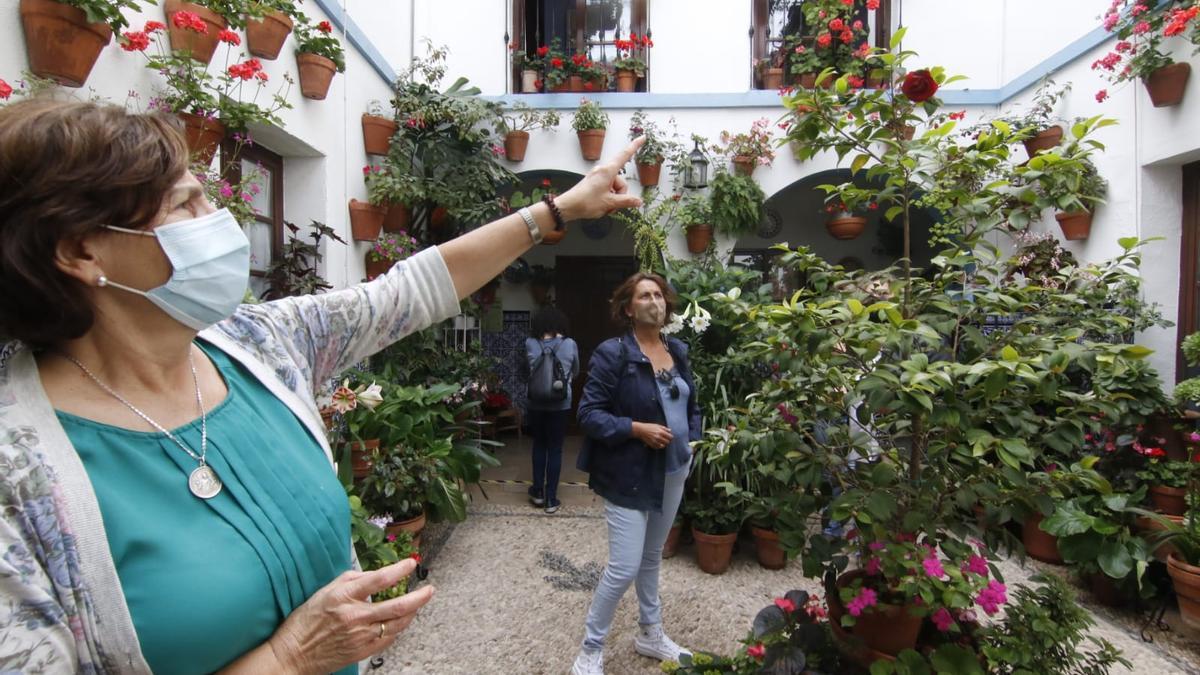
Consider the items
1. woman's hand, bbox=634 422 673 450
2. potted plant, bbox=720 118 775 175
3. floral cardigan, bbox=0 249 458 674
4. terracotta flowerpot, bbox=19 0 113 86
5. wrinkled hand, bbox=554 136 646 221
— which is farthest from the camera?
potted plant, bbox=720 118 775 175

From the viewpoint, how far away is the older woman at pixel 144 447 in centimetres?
75

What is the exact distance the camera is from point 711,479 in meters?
4.23

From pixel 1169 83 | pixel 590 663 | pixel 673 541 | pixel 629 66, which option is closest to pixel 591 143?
pixel 629 66

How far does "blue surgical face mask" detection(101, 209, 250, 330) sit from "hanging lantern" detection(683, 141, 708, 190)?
479cm

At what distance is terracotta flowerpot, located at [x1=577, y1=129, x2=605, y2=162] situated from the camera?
5.53 m

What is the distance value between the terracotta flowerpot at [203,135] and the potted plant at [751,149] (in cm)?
402

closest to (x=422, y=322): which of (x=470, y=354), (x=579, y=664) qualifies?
(x=579, y=664)

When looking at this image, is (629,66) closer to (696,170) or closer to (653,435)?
(696,170)

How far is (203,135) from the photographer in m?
2.81

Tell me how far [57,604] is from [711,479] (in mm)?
3850

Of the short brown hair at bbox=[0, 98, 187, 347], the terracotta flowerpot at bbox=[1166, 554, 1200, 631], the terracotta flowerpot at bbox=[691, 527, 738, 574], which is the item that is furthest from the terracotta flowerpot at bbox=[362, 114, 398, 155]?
the terracotta flowerpot at bbox=[1166, 554, 1200, 631]

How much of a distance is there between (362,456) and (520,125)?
11.5ft

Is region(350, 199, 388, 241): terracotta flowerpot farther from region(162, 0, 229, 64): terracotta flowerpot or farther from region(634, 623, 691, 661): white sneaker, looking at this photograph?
region(634, 623, 691, 661): white sneaker

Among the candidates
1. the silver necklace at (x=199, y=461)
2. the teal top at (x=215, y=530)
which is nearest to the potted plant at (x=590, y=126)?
the teal top at (x=215, y=530)
